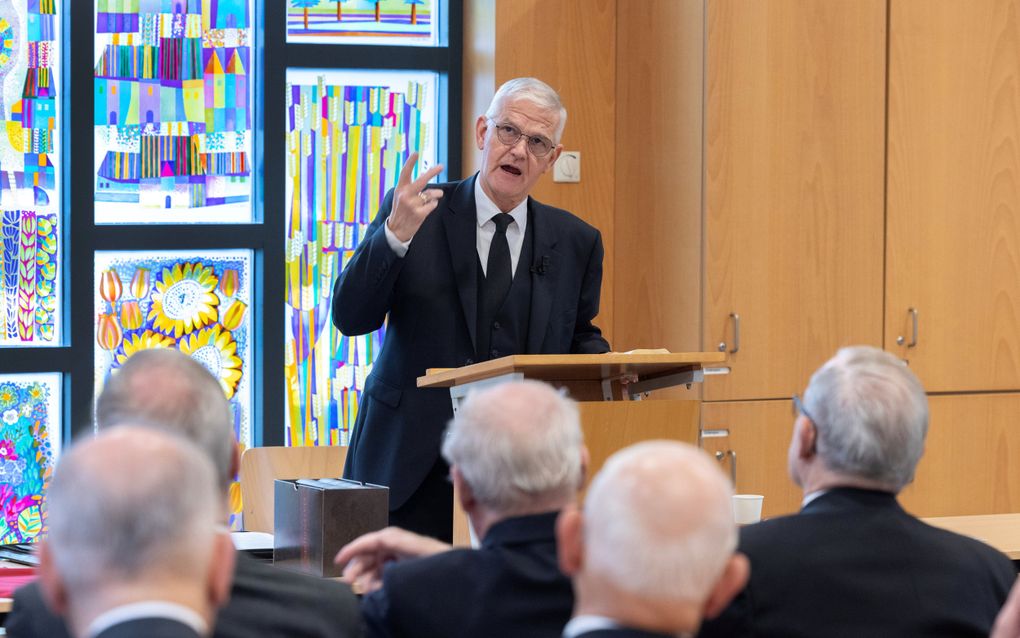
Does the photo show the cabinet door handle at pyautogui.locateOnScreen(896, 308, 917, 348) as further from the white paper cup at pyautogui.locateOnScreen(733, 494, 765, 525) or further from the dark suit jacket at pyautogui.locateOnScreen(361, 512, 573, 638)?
the dark suit jacket at pyautogui.locateOnScreen(361, 512, 573, 638)

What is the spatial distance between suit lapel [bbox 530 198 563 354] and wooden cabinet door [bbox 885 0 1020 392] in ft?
6.41

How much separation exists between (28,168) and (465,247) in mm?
2323

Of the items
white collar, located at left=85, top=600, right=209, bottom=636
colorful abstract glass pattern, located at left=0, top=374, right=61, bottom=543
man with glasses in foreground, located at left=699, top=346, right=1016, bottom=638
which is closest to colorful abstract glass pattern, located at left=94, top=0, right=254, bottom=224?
colorful abstract glass pattern, located at left=0, top=374, right=61, bottom=543

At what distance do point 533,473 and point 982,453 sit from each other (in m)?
3.76

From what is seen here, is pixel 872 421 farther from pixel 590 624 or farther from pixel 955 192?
pixel 955 192

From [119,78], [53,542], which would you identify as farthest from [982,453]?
[53,542]

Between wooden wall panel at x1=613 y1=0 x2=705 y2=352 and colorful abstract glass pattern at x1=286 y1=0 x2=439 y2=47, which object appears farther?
colorful abstract glass pattern at x1=286 y1=0 x2=439 y2=47

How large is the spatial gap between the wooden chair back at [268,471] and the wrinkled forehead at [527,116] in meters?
1.12

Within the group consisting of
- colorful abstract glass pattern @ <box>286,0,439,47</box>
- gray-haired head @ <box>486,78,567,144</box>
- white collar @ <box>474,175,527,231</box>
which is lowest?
white collar @ <box>474,175,527,231</box>

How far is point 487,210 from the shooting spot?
138 inches

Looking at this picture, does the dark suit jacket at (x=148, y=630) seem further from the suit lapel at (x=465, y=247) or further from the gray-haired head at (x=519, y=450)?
the suit lapel at (x=465, y=247)

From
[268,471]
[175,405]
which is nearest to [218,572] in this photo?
[175,405]

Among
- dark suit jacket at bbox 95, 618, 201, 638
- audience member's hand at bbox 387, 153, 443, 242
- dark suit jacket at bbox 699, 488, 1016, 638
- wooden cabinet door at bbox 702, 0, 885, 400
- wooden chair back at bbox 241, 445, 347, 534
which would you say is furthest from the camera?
wooden cabinet door at bbox 702, 0, 885, 400

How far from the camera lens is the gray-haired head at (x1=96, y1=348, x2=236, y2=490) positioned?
1804 millimetres
